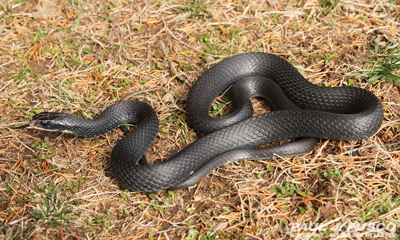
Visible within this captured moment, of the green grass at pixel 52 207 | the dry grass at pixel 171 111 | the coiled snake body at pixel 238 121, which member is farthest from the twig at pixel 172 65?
the green grass at pixel 52 207

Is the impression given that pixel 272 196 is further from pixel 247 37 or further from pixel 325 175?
pixel 247 37

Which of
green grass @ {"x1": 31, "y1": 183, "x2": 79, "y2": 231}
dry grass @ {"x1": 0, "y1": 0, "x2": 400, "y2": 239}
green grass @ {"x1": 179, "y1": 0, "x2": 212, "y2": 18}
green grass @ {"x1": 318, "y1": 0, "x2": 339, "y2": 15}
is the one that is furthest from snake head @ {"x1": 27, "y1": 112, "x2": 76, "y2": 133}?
green grass @ {"x1": 318, "y1": 0, "x2": 339, "y2": 15}

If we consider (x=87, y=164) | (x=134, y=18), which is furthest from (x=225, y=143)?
(x=134, y=18)

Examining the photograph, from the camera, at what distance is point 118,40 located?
585 cm

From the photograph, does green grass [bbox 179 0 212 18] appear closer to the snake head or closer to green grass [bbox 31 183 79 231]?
the snake head

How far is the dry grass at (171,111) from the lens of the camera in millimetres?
3568

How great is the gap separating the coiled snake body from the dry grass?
0.74ft

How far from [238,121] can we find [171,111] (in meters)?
1.25

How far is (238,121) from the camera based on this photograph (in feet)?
14.7

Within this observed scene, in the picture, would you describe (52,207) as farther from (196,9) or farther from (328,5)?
(328,5)

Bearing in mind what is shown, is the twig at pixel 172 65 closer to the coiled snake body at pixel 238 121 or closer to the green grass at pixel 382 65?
the coiled snake body at pixel 238 121

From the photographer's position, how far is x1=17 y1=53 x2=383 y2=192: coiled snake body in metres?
3.97

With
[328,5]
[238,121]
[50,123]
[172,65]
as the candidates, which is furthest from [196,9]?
[50,123]

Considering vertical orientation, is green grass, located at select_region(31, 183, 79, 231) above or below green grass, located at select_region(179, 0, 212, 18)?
below
